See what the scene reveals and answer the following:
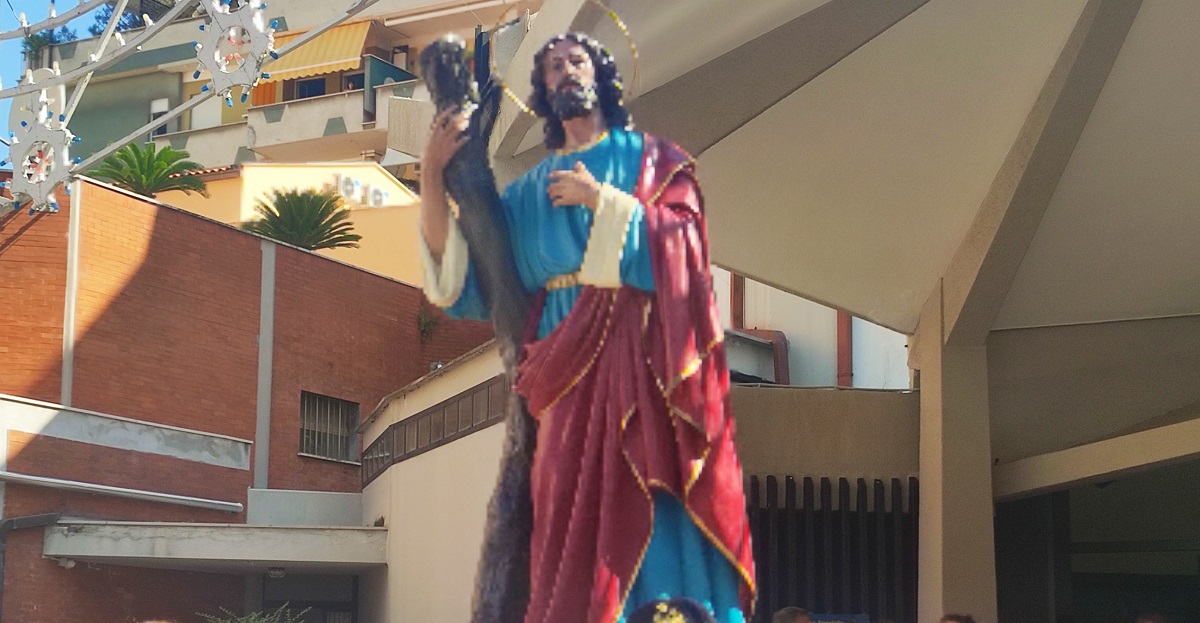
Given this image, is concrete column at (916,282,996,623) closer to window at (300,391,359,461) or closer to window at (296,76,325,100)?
window at (300,391,359,461)

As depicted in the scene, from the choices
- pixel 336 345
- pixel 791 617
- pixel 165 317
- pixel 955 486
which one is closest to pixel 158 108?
pixel 336 345

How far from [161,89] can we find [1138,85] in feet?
108

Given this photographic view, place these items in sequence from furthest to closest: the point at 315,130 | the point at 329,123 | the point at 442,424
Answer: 1. the point at 315,130
2. the point at 329,123
3. the point at 442,424

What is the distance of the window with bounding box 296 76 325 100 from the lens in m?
38.0

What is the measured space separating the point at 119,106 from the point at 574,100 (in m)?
37.6

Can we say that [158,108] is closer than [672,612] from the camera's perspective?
No

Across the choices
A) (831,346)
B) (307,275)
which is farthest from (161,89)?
(831,346)

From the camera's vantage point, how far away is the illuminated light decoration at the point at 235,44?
18.5 m

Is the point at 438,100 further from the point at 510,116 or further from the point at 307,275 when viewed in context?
the point at 307,275

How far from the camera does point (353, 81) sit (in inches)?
1470

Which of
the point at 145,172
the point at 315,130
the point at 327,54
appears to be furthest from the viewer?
the point at 315,130

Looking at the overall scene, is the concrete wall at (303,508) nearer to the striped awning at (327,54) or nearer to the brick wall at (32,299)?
the brick wall at (32,299)

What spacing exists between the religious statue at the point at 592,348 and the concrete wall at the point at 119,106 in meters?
36.0

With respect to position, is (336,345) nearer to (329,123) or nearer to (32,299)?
(32,299)
